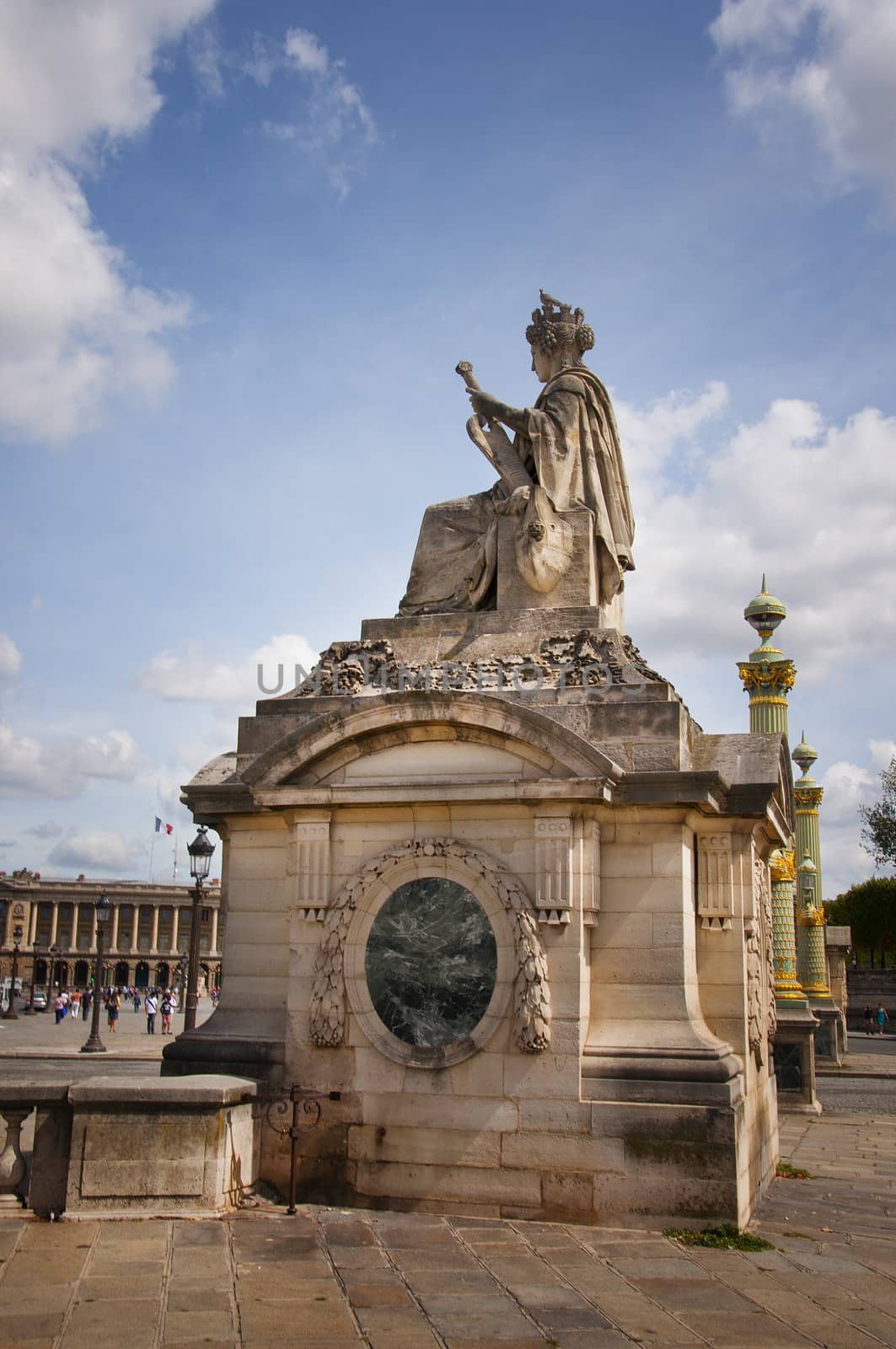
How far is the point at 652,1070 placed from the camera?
965 centimetres

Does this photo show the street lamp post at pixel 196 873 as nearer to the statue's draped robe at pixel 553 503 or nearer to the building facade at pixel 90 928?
the statue's draped robe at pixel 553 503

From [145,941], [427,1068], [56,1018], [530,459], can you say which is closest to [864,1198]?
[427,1068]

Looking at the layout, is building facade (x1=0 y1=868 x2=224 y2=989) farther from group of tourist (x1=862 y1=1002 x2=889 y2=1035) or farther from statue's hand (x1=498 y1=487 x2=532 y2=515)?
statue's hand (x1=498 y1=487 x2=532 y2=515)

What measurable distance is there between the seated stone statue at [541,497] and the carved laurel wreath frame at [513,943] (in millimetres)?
2937

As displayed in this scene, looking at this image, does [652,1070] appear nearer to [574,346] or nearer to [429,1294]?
[429,1294]

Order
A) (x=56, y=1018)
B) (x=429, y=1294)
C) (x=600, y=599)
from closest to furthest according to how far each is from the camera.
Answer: (x=429, y=1294)
(x=600, y=599)
(x=56, y=1018)

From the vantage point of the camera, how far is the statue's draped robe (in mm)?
12477

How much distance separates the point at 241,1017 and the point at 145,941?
415 ft

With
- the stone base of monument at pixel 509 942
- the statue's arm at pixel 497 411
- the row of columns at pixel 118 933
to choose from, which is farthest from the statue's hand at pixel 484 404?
the row of columns at pixel 118 933

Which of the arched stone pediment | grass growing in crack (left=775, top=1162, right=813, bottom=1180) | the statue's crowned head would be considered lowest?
grass growing in crack (left=775, top=1162, right=813, bottom=1180)

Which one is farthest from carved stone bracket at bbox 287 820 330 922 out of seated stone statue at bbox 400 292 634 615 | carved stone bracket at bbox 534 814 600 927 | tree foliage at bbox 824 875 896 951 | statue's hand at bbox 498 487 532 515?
tree foliage at bbox 824 875 896 951

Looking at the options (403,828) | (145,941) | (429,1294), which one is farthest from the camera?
(145,941)

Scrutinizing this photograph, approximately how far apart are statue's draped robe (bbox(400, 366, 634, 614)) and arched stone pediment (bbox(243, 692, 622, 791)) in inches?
82.0

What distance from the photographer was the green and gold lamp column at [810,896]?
30.1 m
